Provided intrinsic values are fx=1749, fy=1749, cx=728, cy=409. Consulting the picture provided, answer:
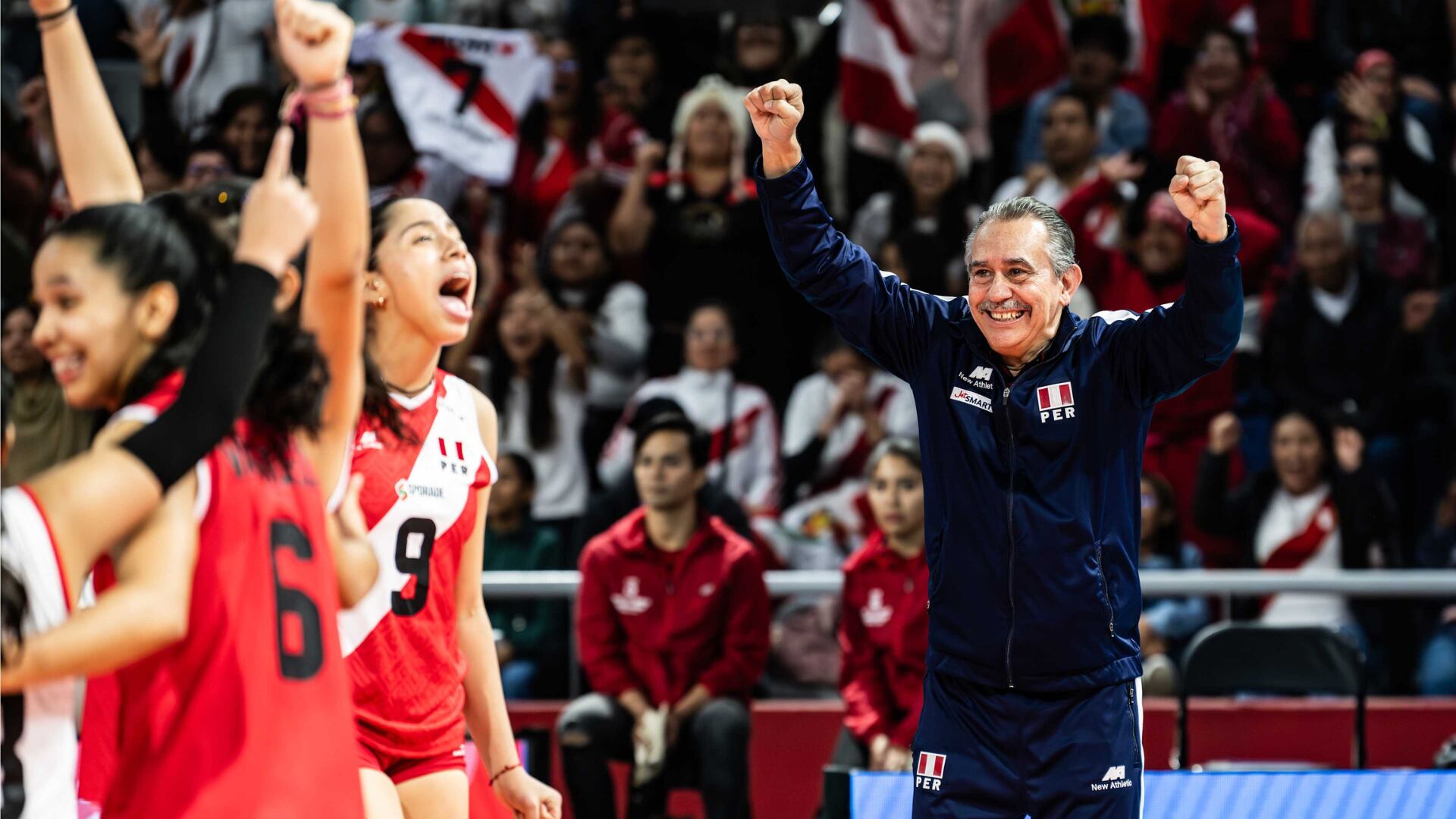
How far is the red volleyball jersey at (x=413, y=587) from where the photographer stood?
4.03 m

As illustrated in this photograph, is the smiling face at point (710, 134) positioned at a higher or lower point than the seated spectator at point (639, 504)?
higher

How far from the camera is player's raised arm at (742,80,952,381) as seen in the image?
163 inches

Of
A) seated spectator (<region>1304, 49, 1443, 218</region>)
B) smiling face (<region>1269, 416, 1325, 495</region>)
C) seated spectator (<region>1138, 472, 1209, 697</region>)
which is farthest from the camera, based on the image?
seated spectator (<region>1304, 49, 1443, 218</region>)

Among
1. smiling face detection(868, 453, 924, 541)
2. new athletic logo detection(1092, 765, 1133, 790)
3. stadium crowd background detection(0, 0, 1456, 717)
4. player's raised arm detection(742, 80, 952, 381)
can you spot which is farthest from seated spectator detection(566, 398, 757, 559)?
new athletic logo detection(1092, 765, 1133, 790)

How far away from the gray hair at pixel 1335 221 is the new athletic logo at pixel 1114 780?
18.4 ft

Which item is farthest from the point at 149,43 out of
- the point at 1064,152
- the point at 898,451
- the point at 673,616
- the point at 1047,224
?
the point at 1047,224

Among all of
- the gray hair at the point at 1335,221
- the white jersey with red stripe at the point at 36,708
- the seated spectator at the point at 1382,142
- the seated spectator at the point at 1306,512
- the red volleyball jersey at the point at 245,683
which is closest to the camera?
the white jersey with red stripe at the point at 36,708

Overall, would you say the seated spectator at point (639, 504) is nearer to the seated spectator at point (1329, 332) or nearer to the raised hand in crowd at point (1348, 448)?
the raised hand in crowd at point (1348, 448)

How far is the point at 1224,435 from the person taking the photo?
8344 millimetres

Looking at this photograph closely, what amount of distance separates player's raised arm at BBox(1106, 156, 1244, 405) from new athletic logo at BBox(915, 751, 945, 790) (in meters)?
1.02

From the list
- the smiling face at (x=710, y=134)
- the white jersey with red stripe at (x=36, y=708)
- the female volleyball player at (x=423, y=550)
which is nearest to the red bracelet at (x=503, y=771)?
the female volleyball player at (x=423, y=550)

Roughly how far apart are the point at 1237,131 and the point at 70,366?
8.00 metres

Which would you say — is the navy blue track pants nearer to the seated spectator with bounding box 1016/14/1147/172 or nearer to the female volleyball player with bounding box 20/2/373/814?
the female volleyball player with bounding box 20/2/373/814

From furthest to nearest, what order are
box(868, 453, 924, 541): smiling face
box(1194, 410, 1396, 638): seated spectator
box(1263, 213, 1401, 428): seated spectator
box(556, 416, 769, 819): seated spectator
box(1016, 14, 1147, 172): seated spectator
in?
box(1016, 14, 1147, 172): seated spectator
box(1263, 213, 1401, 428): seated spectator
box(1194, 410, 1396, 638): seated spectator
box(868, 453, 924, 541): smiling face
box(556, 416, 769, 819): seated spectator
